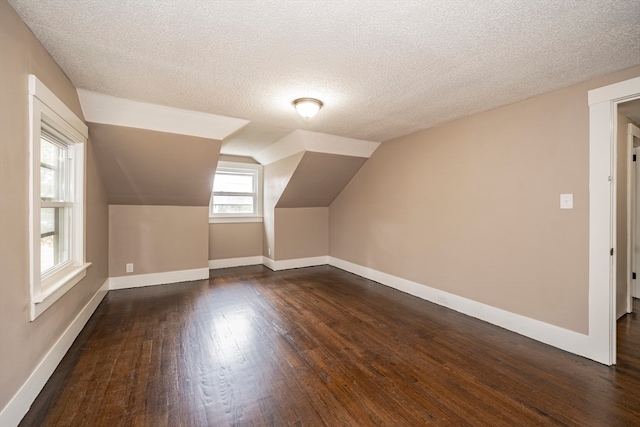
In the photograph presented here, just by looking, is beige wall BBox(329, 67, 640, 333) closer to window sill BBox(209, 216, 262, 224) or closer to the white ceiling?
the white ceiling

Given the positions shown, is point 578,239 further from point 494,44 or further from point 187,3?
point 187,3

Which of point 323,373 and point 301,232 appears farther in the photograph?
point 301,232

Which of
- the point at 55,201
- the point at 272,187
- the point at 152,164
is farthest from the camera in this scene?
the point at 272,187

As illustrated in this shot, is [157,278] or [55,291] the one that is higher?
[55,291]

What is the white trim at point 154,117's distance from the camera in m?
2.81

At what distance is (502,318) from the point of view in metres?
2.84

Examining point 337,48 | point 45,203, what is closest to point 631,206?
point 337,48

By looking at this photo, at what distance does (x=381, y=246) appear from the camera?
4438mm

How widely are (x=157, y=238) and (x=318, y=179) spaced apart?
278cm

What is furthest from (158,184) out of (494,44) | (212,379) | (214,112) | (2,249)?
(494,44)

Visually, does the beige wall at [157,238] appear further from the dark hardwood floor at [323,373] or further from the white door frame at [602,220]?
the white door frame at [602,220]

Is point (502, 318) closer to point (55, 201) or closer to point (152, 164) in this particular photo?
point (55, 201)

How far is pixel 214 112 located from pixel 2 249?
2.25 m

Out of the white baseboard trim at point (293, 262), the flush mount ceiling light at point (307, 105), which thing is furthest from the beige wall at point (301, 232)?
the flush mount ceiling light at point (307, 105)
